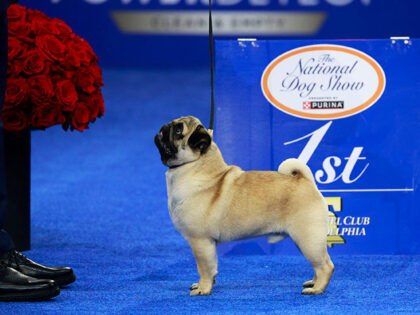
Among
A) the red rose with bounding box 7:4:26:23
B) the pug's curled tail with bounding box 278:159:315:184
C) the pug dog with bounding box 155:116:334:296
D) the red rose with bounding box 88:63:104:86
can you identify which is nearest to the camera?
the pug dog with bounding box 155:116:334:296

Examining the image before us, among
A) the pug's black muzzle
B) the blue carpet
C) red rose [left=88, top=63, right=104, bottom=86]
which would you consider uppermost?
red rose [left=88, top=63, right=104, bottom=86]

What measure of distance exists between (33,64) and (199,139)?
3.40 ft

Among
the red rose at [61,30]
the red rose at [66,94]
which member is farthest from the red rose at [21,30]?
the red rose at [66,94]

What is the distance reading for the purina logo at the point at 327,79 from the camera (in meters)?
3.02

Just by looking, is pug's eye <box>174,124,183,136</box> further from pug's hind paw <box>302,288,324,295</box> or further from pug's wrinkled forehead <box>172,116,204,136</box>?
pug's hind paw <box>302,288,324,295</box>

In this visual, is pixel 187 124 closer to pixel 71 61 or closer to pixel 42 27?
pixel 71 61

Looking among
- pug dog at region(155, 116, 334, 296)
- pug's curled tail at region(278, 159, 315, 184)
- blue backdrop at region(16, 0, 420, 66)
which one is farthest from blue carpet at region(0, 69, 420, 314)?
blue backdrop at region(16, 0, 420, 66)

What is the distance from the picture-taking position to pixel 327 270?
237 cm

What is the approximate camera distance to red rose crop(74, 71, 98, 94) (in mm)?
3111

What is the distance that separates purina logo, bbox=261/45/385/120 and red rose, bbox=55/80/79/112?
2.79 feet

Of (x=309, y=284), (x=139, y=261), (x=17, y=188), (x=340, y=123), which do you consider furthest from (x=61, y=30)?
(x=309, y=284)

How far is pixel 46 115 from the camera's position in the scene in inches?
121

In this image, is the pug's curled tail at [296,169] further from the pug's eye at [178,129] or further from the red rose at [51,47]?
the red rose at [51,47]

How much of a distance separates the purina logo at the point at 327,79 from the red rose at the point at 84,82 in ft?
2.58
